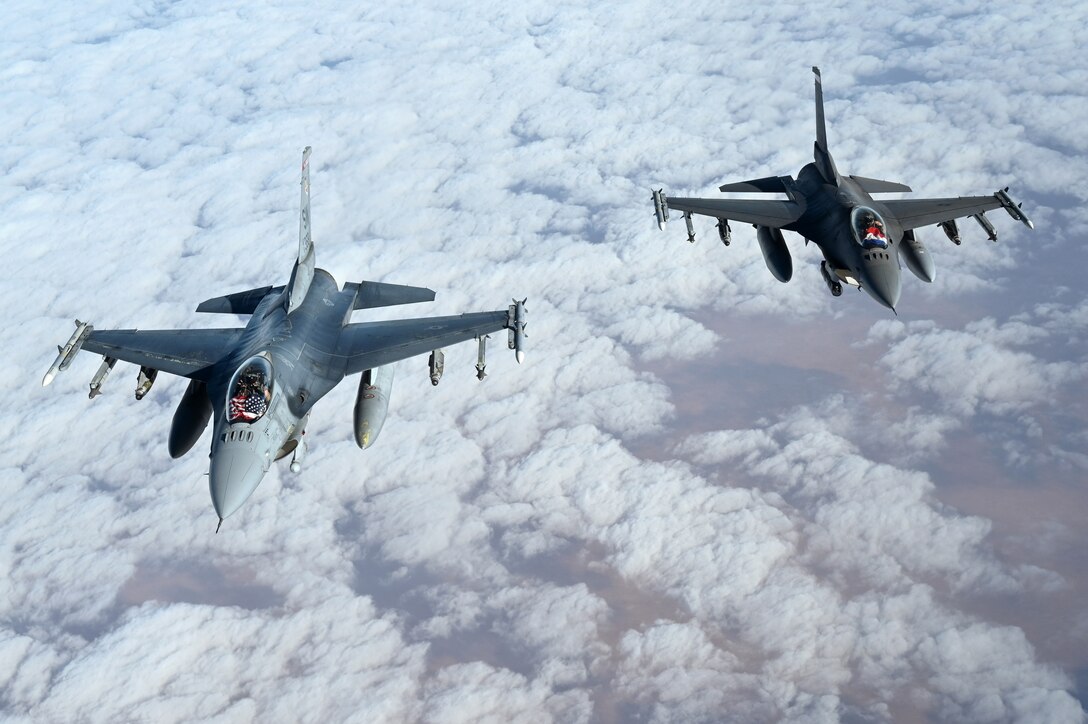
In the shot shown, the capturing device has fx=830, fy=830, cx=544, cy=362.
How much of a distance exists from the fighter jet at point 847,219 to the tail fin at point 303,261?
1673 cm

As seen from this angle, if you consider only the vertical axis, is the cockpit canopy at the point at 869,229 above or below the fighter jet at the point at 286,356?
above

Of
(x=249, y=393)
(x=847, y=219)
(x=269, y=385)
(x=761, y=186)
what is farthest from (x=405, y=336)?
(x=761, y=186)

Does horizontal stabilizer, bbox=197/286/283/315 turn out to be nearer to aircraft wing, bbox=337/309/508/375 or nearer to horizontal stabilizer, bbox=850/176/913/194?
aircraft wing, bbox=337/309/508/375

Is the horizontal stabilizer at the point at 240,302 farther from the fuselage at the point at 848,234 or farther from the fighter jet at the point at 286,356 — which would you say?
the fuselage at the point at 848,234

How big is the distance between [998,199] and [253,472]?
1410 inches

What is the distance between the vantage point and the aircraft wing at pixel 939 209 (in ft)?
131

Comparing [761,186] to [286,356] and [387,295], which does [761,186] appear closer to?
[387,295]

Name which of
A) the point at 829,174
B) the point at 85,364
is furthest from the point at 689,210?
the point at 85,364

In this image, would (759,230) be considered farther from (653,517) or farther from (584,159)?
(584,159)

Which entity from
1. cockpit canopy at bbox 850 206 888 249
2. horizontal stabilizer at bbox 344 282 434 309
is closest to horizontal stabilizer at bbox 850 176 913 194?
cockpit canopy at bbox 850 206 888 249

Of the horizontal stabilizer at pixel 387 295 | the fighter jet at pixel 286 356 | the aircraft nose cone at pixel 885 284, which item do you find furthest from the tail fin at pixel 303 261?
the aircraft nose cone at pixel 885 284

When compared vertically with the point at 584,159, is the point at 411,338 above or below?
above

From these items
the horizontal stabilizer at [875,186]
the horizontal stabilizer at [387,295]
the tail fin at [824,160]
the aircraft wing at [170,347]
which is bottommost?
the horizontal stabilizer at [387,295]

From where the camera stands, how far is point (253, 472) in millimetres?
27359
